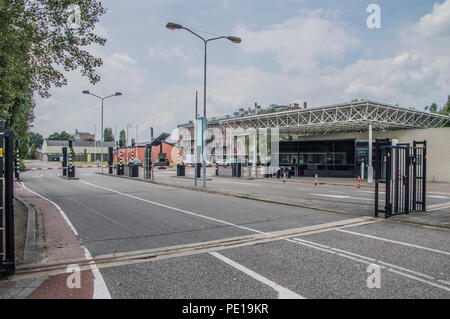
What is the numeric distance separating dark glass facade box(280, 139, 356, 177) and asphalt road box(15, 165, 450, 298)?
21694mm

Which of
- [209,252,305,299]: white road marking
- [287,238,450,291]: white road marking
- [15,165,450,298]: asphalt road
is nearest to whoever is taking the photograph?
[209,252,305,299]: white road marking

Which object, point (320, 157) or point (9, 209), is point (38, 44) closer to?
point (9, 209)

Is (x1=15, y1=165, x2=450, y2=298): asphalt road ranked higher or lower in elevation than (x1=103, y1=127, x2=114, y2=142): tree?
lower

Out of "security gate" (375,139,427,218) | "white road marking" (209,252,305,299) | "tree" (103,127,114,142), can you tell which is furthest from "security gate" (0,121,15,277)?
"tree" (103,127,114,142)

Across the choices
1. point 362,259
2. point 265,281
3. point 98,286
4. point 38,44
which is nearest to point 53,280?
point 98,286

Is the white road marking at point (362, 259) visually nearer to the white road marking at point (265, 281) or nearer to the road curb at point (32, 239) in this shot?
the white road marking at point (265, 281)

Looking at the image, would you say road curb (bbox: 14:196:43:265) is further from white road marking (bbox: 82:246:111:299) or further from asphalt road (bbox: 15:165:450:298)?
white road marking (bbox: 82:246:111:299)

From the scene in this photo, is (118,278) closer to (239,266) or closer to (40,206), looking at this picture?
(239,266)

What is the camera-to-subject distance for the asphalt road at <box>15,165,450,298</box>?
13.5 feet

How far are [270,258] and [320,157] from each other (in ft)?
90.9

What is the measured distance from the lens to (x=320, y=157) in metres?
31.8

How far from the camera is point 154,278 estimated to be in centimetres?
451
